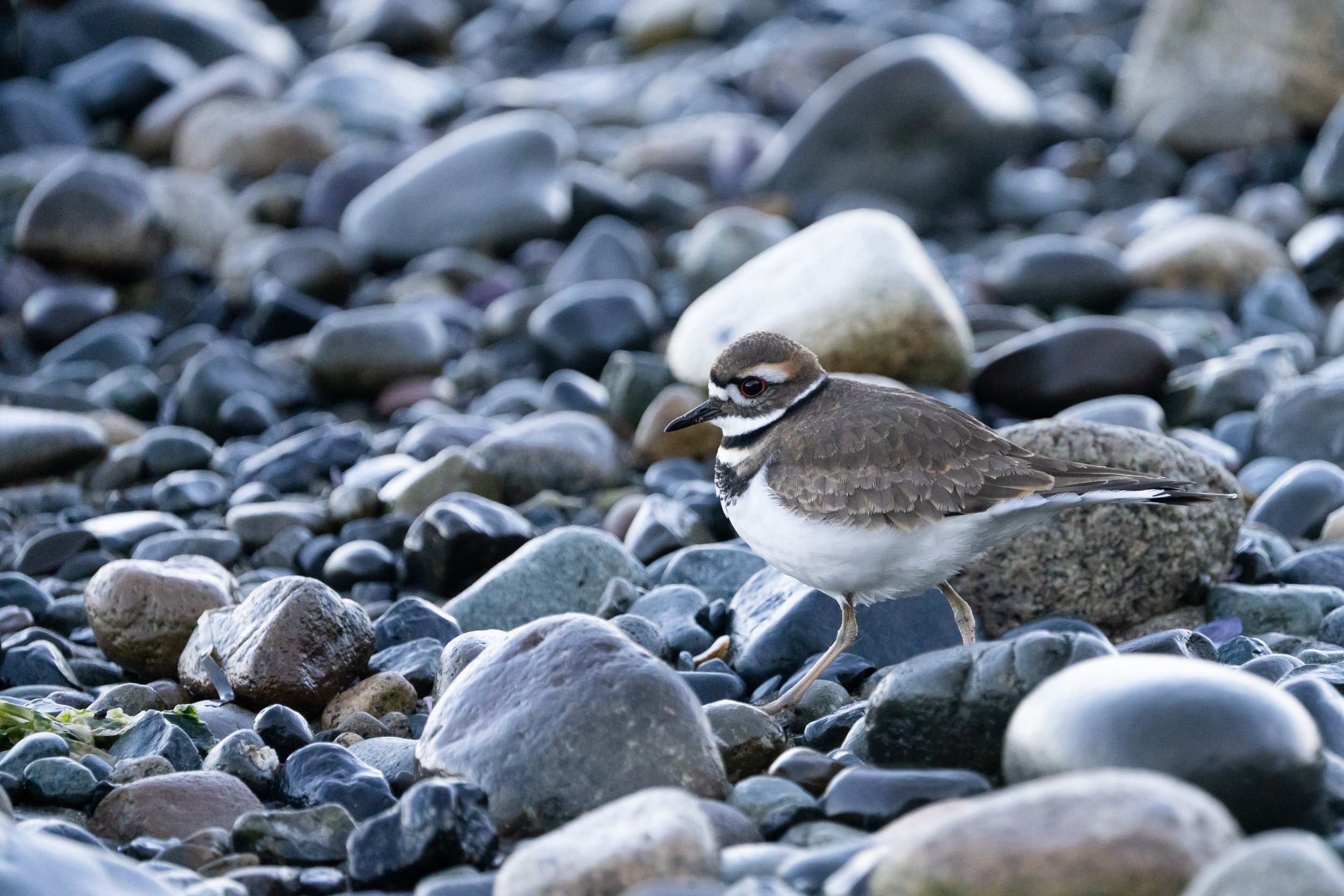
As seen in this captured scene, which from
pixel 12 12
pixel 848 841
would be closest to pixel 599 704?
pixel 848 841

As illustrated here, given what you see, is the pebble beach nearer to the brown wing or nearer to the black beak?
the brown wing

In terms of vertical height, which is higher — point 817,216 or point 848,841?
point 848,841

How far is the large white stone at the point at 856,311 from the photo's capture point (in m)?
8.24

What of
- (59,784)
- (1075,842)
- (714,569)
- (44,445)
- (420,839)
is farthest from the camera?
(44,445)

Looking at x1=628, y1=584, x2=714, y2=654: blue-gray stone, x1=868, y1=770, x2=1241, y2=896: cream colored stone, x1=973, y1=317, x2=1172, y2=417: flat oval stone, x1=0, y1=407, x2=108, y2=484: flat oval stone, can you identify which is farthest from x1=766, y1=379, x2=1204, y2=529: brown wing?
x1=0, y1=407, x2=108, y2=484: flat oval stone

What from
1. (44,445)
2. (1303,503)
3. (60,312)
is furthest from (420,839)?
(60,312)

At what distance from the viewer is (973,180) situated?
13266mm

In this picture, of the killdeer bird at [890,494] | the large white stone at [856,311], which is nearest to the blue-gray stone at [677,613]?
the killdeer bird at [890,494]

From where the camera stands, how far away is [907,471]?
4.64 metres

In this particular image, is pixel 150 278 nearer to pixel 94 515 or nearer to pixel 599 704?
pixel 94 515

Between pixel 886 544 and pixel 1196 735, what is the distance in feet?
5.00

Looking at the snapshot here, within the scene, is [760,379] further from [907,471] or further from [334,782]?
[334,782]

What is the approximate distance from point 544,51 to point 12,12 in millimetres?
7597

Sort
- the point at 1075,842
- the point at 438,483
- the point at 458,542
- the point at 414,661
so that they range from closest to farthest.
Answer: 1. the point at 1075,842
2. the point at 414,661
3. the point at 458,542
4. the point at 438,483
